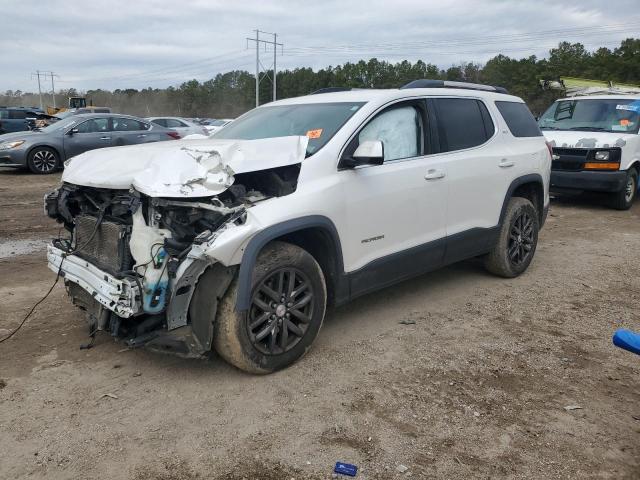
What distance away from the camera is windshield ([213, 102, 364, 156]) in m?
4.12

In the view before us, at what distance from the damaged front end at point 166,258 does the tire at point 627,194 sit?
8571 millimetres

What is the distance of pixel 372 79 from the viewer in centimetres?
5575

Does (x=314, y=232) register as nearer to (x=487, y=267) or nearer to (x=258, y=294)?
(x=258, y=294)

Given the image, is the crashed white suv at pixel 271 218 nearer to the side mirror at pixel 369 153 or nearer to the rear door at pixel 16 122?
the side mirror at pixel 369 153

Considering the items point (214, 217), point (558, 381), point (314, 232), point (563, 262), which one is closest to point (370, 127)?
Result: point (314, 232)


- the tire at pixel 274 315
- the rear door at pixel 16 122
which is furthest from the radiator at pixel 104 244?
the rear door at pixel 16 122

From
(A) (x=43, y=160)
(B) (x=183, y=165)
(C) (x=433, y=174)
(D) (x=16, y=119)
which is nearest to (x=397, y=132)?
(C) (x=433, y=174)

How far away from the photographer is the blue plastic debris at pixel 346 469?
2.72 metres

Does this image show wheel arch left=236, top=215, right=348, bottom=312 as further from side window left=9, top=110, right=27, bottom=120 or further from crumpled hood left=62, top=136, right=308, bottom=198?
side window left=9, top=110, right=27, bottom=120

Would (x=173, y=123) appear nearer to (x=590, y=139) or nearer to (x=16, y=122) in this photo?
(x=16, y=122)

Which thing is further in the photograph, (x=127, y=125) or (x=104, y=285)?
(x=127, y=125)

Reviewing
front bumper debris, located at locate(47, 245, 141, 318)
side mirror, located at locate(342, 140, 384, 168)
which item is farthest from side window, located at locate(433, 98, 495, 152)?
front bumper debris, located at locate(47, 245, 141, 318)

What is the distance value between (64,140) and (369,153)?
1176 centimetres

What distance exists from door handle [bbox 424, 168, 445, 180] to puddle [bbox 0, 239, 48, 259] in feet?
15.7
